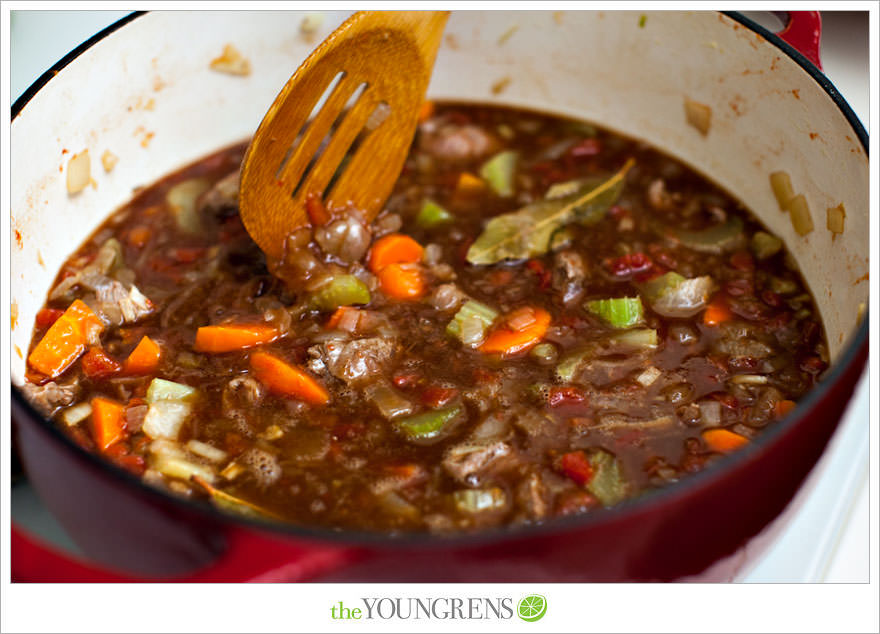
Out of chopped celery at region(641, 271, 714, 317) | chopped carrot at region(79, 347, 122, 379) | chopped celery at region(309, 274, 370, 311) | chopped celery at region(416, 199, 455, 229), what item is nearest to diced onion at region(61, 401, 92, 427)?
chopped carrot at region(79, 347, 122, 379)

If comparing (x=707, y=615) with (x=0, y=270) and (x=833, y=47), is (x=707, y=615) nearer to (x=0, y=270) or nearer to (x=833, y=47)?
(x=0, y=270)

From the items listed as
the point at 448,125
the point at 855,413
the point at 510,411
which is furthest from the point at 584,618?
the point at 448,125

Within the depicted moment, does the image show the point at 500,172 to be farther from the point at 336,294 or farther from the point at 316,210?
the point at 336,294

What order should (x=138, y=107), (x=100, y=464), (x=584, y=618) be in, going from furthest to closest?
(x=138, y=107) → (x=584, y=618) → (x=100, y=464)

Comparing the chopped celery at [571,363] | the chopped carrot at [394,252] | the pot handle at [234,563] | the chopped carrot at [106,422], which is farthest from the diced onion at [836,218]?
the chopped carrot at [106,422]

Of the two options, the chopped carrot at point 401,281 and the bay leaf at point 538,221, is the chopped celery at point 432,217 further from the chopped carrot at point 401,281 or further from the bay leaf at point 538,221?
the chopped carrot at point 401,281

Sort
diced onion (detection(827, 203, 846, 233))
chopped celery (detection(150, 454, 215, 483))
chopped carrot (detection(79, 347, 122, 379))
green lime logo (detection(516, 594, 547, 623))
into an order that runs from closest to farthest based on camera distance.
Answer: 1. green lime logo (detection(516, 594, 547, 623))
2. chopped celery (detection(150, 454, 215, 483))
3. chopped carrot (detection(79, 347, 122, 379))
4. diced onion (detection(827, 203, 846, 233))

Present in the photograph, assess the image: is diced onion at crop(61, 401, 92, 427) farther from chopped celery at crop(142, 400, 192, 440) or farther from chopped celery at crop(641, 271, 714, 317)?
chopped celery at crop(641, 271, 714, 317)
